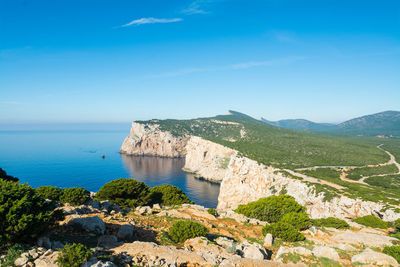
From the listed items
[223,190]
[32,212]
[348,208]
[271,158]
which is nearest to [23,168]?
[223,190]

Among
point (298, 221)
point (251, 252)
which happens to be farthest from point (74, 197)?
point (298, 221)

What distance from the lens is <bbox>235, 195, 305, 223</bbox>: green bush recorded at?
32.8 meters

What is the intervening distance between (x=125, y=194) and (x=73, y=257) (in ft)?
91.5

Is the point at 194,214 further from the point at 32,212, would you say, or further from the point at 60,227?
the point at 32,212

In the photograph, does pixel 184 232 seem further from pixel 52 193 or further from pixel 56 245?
pixel 52 193

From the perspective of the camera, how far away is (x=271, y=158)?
95.2m

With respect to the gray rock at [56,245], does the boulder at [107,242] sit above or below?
below

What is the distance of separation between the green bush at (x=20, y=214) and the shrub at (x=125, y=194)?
23617mm

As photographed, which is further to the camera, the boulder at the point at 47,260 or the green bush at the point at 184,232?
the green bush at the point at 184,232

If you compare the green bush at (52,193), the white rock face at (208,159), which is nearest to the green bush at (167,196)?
the green bush at (52,193)

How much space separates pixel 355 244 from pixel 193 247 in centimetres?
1648

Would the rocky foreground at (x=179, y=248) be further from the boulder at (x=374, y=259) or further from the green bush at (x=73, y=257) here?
the green bush at (x=73, y=257)

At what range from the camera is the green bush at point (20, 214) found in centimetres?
1043

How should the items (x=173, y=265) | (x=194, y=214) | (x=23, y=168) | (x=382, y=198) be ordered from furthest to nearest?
(x=23, y=168)
(x=382, y=198)
(x=194, y=214)
(x=173, y=265)
